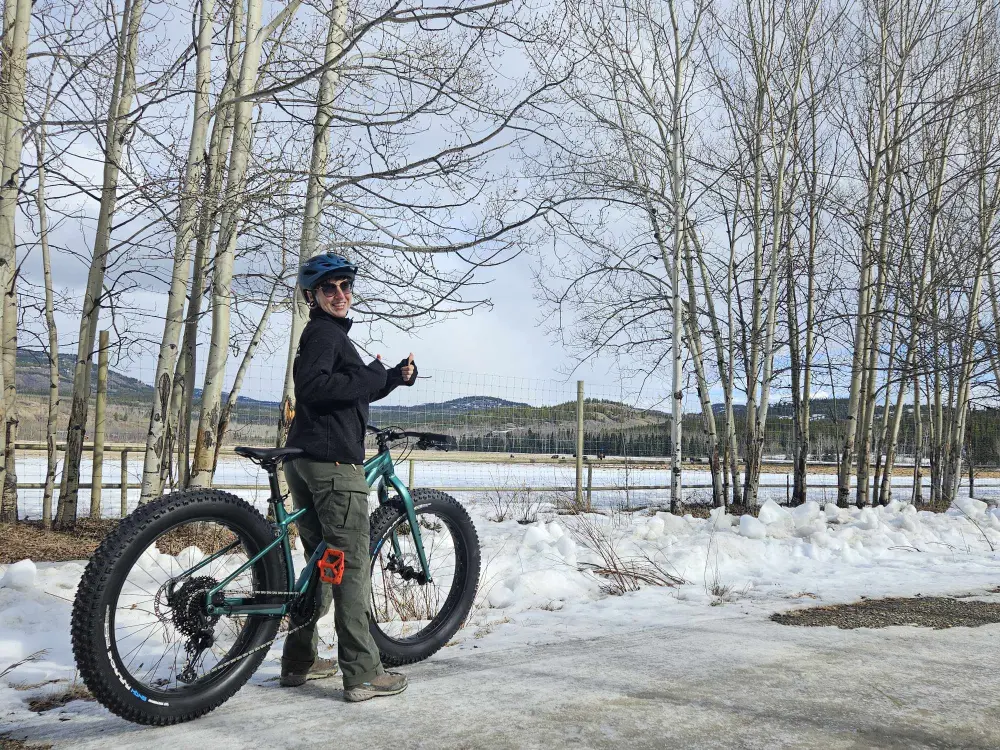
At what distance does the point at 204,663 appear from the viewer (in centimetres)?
296

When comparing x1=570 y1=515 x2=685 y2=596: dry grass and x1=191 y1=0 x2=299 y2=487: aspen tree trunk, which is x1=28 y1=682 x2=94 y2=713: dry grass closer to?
x1=570 y1=515 x2=685 y2=596: dry grass

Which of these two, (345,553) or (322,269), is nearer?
(345,553)

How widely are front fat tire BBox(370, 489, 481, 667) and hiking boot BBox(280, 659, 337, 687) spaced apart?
9.0 inches

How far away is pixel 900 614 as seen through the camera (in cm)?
438

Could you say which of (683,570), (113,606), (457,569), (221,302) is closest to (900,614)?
(683,570)

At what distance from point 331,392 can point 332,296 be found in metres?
0.47

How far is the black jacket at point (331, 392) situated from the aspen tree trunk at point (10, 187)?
18.6 feet

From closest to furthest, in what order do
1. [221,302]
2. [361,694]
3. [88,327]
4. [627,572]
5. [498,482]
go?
[361,694]
[627,572]
[221,302]
[88,327]
[498,482]


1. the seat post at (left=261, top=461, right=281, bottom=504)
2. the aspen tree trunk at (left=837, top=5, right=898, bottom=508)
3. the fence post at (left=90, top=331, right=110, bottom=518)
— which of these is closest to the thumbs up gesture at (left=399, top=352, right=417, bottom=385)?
the seat post at (left=261, top=461, right=281, bottom=504)

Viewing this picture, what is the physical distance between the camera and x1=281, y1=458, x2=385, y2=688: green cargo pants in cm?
297

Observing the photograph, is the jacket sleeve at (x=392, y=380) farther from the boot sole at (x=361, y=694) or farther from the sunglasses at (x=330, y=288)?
the boot sole at (x=361, y=694)

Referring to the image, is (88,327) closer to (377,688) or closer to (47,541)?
(47,541)

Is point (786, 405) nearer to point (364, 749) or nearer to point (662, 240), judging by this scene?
point (662, 240)

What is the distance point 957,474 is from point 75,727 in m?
16.7
